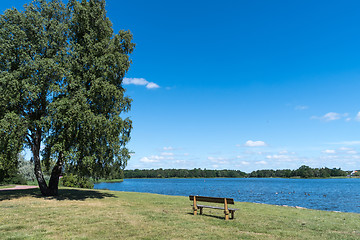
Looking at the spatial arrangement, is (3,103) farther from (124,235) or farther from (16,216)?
(124,235)

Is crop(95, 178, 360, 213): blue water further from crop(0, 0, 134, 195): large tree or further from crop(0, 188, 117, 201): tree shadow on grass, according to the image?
crop(0, 0, 134, 195): large tree

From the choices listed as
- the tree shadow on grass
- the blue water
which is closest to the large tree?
the tree shadow on grass

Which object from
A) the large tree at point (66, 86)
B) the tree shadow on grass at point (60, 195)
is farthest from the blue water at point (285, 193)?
the large tree at point (66, 86)

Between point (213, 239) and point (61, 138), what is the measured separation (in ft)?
44.9

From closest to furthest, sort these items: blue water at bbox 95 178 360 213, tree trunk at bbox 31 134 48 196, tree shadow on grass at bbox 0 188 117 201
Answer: tree shadow on grass at bbox 0 188 117 201 < tree trunk at bbox 31 134 48 196 < blue water at bbox 95 178 360 213

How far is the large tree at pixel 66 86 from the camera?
1730 centimetres

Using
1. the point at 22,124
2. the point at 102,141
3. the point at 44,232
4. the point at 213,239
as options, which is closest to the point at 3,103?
the point at 22,124

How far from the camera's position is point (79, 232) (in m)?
8.80

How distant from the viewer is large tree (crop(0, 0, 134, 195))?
56.7 feet

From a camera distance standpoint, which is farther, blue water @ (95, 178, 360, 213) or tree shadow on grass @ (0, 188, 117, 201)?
A: blue water @ (95, 178, 360, 213)

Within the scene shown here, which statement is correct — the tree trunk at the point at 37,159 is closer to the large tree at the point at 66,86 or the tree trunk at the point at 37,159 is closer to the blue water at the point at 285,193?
the large tree at the point at 66,86

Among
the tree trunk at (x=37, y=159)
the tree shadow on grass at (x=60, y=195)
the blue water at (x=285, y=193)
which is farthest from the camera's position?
the blue water at (x=285, y=193)

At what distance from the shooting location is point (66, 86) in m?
18.7

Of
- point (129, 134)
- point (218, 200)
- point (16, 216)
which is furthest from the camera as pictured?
point (129, 134)
